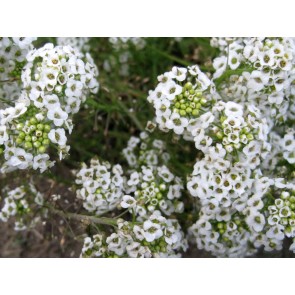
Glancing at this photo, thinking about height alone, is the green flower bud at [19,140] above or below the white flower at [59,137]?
below

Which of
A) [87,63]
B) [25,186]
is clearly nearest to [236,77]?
[87,63]

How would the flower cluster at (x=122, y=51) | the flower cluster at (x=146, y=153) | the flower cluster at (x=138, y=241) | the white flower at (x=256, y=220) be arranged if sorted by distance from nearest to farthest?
the flower cluster at (x=138, y=241)
the white flower at (x=256, y=220)
the flower cluster at (x=146, y=153)
the flower cluster at (x=122, y=51)

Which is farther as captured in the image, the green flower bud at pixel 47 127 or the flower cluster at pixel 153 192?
the flower cluster at pixel 153 192

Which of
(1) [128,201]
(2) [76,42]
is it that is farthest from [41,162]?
(2) [76,42]

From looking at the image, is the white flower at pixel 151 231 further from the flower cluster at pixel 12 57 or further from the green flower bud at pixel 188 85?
the flower cluster at pixel 12 57

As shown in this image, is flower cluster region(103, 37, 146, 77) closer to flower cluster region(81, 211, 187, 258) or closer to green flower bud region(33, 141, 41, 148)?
green flower bud region(33, 141, 41, 148)

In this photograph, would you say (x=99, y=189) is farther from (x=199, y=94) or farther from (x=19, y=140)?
(x=199, y=94)

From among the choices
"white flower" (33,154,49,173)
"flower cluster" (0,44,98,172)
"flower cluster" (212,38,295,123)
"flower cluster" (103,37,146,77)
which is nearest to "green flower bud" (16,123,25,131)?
"flower cluster" (0,44,98,172)

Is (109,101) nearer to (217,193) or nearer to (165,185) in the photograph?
(165,185)

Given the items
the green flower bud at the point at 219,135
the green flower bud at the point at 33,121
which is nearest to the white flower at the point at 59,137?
the green flower bud at the point at 33,121
